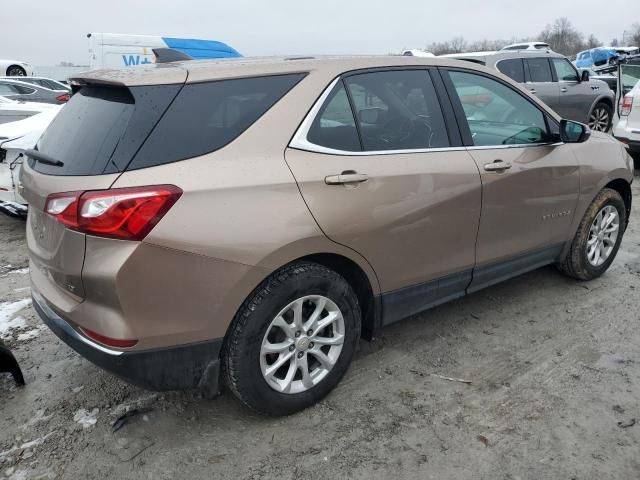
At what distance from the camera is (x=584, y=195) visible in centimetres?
391

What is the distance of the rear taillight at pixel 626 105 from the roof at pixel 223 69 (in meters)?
6.52

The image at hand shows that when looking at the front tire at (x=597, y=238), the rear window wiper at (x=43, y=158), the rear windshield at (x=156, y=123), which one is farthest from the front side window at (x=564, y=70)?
the rear window wiper at (x=43, y=158)

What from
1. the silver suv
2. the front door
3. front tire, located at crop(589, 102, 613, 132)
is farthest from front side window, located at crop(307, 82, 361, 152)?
front tire, located at crop(589, 102, 613, 132)

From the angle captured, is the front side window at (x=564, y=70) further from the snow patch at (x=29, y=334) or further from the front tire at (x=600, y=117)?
the snow patch at (x=29, y=334)

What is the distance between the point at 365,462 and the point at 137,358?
1.08 meters

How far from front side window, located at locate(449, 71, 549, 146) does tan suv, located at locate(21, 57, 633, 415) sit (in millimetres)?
33

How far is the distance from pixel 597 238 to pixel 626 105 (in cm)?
489

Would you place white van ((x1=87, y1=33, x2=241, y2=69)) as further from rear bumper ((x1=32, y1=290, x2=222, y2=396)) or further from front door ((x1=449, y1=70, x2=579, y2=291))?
rear bumper ((x1=32, y1=290, x2=222, y2=396))

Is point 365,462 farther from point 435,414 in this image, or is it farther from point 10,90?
point 10,90

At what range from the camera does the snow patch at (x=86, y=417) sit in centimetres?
264

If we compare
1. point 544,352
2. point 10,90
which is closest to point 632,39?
point 10,90

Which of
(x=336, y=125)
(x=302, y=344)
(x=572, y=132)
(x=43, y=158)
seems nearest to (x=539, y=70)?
(x=572, y=132)

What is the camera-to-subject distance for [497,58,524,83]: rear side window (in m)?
9.66

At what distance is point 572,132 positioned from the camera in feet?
12.3
